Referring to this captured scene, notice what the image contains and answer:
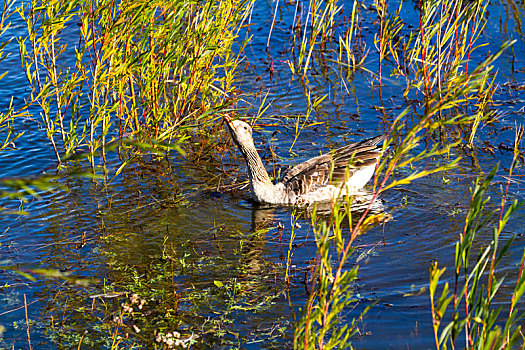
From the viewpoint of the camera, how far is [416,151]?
9.06 metres

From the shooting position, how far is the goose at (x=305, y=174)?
811 cm

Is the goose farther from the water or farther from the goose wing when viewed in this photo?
the water

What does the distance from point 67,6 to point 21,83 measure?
4737 millimetres

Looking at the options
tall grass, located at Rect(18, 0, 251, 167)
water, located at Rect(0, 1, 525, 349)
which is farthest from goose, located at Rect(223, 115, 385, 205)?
tall grass, located at Rect(18, 0, 251, 167)

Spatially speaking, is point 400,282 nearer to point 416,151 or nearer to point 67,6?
point 416,151

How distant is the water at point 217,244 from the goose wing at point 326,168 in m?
0.50

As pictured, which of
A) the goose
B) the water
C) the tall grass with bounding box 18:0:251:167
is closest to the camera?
the water

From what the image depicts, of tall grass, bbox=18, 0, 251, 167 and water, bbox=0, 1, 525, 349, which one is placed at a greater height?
tall grass, bbox=18, 0, 251, 167

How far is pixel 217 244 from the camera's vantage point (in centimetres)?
700

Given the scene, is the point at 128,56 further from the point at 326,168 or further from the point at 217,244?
the point at 326,168

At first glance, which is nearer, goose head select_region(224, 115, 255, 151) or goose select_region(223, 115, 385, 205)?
→ goose head select_region(224, 115, 255, 151)

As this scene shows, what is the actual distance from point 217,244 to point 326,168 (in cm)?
204

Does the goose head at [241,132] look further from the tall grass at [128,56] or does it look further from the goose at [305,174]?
the tall grass at [128,56]

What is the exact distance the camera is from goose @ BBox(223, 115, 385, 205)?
26.6ft
